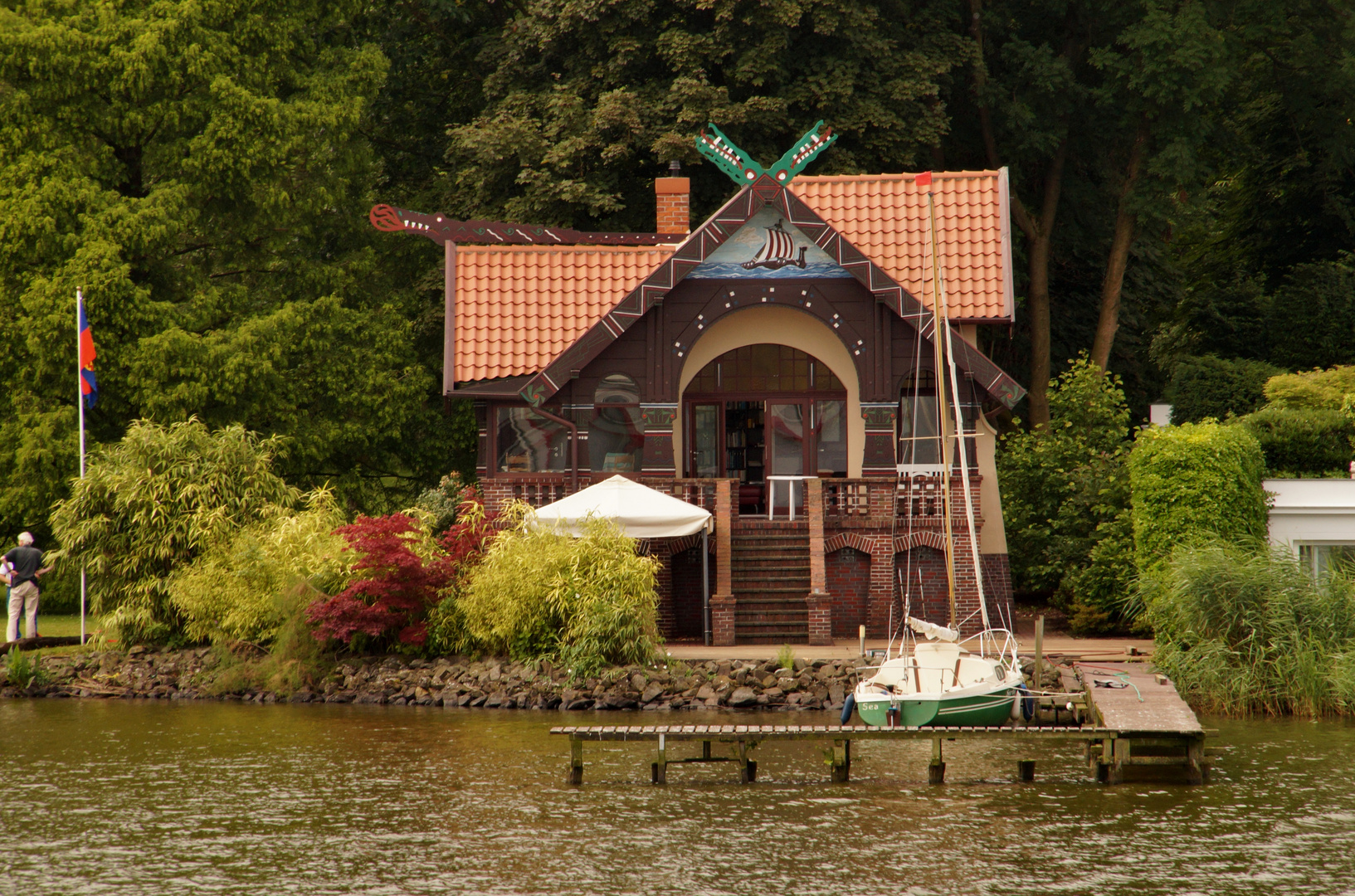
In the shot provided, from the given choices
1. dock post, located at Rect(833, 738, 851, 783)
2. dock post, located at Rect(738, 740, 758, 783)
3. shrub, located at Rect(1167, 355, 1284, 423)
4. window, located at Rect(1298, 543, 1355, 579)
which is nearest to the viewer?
dock post, located at Rect(833, 738, 851, 783)

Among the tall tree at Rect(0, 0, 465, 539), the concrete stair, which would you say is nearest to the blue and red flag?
the tall tree at Rect(0, 0, 465, 539)

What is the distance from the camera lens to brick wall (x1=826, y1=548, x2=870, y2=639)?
27.1 metres

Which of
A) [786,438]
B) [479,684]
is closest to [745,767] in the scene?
[479,684]

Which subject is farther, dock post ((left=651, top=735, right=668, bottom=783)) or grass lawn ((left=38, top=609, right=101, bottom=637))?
grass lawn ((left=38, top=609, right=101, bottom=637))

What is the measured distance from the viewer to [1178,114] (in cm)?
3591

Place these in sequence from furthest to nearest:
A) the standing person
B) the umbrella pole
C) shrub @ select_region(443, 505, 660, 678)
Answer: the standing person → the umbrella pole → shrub @ select_region(443, 505, 660, 678)

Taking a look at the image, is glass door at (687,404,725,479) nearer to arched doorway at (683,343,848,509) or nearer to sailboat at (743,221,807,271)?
Result: arched doorway at (683,343,848,509)

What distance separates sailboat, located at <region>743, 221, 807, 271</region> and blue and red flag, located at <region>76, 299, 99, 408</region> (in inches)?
497

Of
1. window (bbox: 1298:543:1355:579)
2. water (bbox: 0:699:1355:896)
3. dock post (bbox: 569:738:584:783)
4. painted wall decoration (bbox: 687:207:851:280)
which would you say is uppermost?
painted wall decoration (bbox: 687:207:851:280)

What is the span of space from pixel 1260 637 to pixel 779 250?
10.7 meters

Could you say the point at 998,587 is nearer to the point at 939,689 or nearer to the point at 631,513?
the point at 631,513

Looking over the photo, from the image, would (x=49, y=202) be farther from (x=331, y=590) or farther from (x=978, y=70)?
(x=978, y=70)

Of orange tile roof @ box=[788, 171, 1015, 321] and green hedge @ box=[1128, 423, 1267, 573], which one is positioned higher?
orange tile roof @ box=[788, 171, 1015, 321]

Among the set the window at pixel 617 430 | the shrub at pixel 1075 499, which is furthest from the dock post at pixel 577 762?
the shrub at pixel 1075 499
